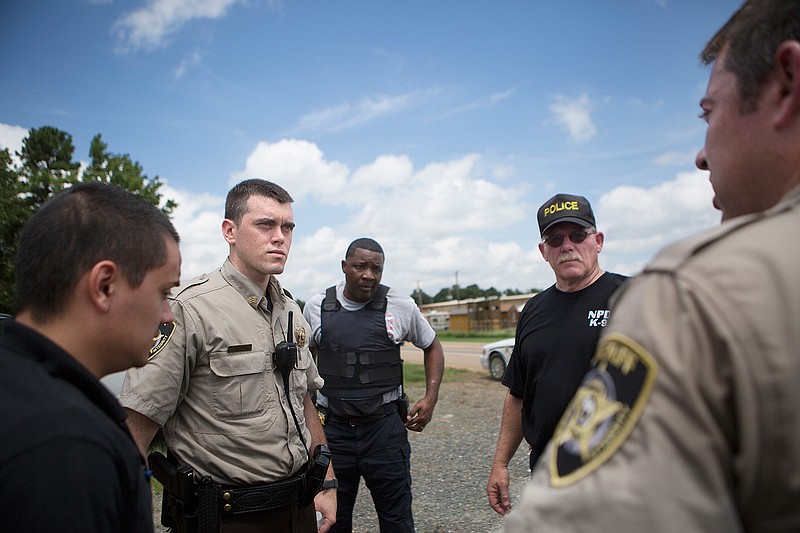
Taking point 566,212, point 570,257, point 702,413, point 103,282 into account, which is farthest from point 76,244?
point 566,212

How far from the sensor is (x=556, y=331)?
2.94m

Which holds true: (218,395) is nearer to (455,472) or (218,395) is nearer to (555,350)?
(555,350)

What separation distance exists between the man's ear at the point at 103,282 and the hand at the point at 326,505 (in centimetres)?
217

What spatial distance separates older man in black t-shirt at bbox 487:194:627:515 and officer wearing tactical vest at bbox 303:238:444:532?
121 cm

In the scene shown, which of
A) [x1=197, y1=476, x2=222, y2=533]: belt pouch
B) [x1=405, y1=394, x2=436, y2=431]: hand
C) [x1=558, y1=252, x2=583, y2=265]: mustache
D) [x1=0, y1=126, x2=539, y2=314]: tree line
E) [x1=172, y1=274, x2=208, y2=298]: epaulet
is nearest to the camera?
[x1=197, y1=476, x2=222, y2=533]: belt pouch

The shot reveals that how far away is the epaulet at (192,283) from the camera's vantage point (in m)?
2.65

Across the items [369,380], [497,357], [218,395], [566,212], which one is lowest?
[497,357]

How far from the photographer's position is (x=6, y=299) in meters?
13.7

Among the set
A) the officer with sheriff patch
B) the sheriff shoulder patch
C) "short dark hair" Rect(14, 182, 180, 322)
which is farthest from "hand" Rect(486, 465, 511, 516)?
"short dark hair" Rect(14, 182, 180, 322)

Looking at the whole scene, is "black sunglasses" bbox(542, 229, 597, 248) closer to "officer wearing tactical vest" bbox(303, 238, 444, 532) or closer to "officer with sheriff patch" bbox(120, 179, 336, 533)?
"officer with sheriff patch" bbox(120, 179, 336, 533)

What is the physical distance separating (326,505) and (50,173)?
22191 millimetres

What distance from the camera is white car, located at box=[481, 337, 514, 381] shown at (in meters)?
13.1

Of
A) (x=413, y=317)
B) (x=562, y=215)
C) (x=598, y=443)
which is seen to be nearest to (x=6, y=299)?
(x=413, y=317)

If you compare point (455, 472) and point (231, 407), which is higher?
point (231, 407)
